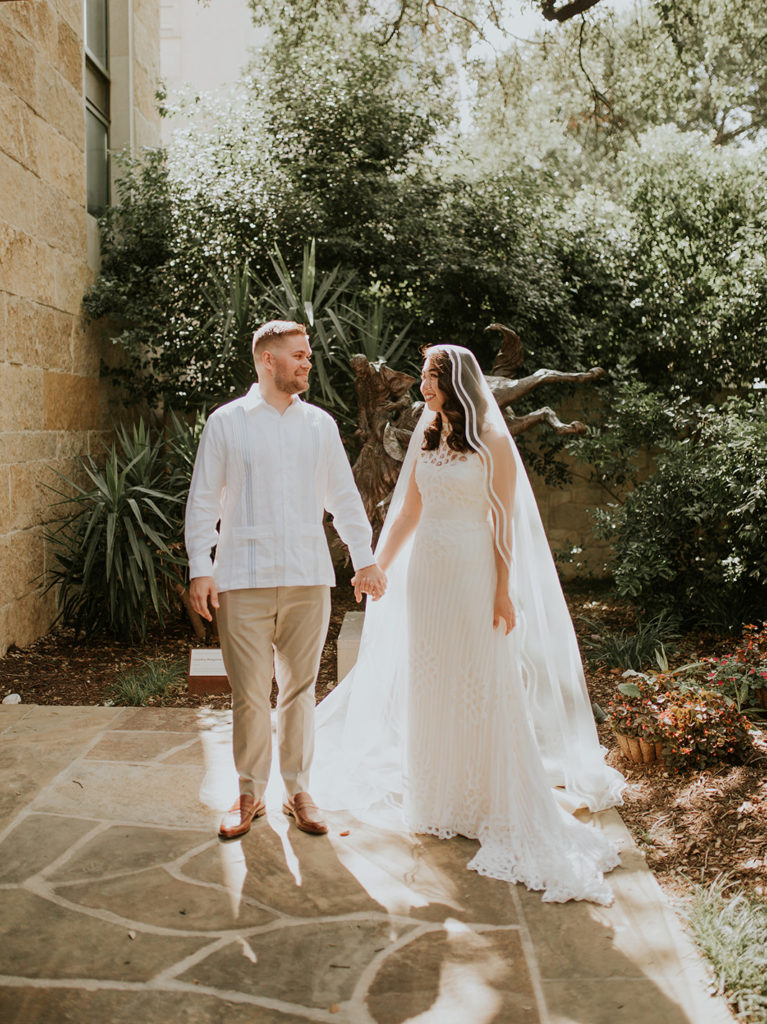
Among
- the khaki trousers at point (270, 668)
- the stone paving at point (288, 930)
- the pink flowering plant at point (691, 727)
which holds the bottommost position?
the stone paving at point (288, 930)

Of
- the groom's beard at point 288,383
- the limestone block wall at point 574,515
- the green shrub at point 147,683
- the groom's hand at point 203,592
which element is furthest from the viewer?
the limestone block wall at point 574,515

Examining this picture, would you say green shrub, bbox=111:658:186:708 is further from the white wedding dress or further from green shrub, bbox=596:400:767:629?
green shrub, bbox=596:400:767:629

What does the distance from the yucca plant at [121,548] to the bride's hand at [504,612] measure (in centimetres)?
324

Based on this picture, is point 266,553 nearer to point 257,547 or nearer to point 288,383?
point 257,547

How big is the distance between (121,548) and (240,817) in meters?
3.30

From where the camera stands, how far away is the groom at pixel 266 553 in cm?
347

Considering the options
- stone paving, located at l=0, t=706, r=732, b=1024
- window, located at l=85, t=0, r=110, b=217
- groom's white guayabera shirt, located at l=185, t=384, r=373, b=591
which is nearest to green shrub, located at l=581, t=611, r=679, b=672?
stone paving, located at l=0, t=706, r=732, b=1024

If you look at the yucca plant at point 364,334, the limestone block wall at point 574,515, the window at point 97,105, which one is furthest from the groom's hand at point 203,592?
the limestone block wall at point 574,515

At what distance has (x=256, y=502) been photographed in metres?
3.49

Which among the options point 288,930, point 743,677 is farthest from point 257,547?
point 743,677

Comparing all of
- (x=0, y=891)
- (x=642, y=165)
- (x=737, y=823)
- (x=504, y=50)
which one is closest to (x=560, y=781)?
(x=737, y=823)

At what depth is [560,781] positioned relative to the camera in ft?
12.7

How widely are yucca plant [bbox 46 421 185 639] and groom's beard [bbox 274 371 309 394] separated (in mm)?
3041

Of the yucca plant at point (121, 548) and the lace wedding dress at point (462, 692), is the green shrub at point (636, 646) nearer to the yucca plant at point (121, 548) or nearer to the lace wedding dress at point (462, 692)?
the lace wedding dress at point (462, 692)
